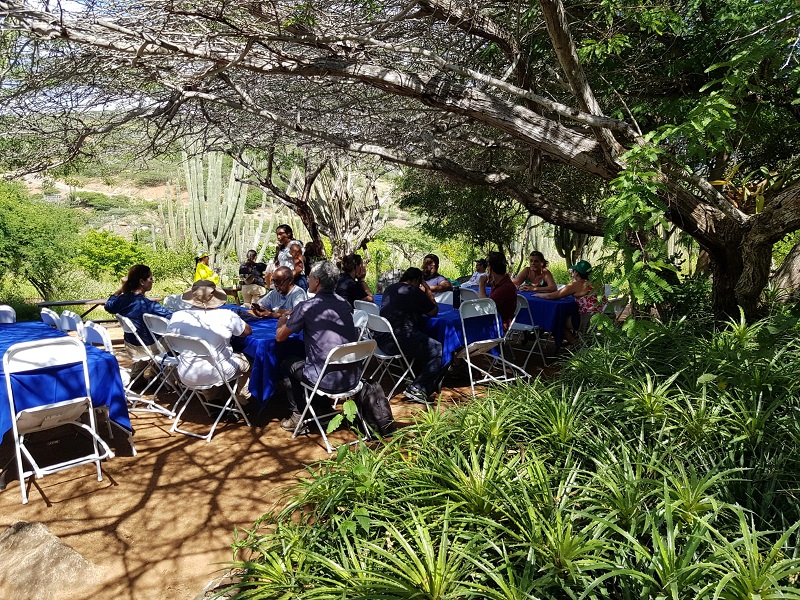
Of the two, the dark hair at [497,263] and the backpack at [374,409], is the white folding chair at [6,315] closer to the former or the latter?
the backpack at [374,409]

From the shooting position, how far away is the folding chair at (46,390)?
3473 mm

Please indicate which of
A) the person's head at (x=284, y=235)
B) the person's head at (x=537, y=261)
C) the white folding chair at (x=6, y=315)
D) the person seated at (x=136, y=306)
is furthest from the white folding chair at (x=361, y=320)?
the white folding chair at (x=6, y=315)

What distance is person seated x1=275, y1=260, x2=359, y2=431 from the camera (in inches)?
167

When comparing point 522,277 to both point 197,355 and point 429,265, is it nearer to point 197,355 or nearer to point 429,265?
point 429,265

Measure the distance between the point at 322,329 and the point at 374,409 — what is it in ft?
2.47

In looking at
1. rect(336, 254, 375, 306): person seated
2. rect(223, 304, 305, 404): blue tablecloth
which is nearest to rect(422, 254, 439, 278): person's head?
rect(336, 254, 375, 306): person seated

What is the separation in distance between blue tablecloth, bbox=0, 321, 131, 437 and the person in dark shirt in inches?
91.3

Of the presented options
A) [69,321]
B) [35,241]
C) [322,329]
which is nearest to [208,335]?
[322,329]

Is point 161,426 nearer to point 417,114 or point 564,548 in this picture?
point 564,548

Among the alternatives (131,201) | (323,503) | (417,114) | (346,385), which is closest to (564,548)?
(323,503)

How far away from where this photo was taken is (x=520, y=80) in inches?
223

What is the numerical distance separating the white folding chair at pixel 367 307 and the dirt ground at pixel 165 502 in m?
1.39

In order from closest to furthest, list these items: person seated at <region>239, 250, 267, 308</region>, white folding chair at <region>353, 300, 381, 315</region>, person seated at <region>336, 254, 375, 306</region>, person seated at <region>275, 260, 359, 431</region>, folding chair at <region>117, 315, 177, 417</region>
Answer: person seated at <region>275, 260, 359, 431</region> → folding chair at <region>117, 315, 177, 417</region> → white folding chair at <region>353, 300, 381, 315</region> → person seated at <region>336, 254, 375, 306</region> → person seated at <region>239, 250, 267, 308</region>

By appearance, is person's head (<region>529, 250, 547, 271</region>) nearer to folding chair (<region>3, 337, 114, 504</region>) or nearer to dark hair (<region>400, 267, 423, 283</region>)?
dark hair (<region>400, 267, 423, 283</region>)
